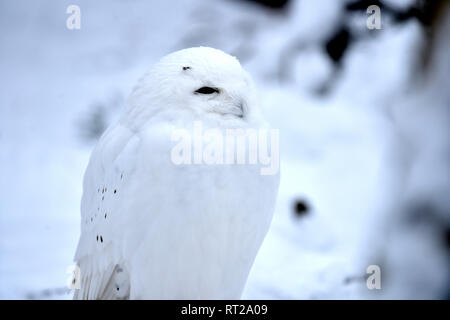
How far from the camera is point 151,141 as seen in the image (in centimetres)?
98

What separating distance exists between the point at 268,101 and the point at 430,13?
2.91 ft

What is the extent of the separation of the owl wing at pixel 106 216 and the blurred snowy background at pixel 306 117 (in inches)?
20.3

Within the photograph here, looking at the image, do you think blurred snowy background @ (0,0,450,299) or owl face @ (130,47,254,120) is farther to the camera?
blurred snowy background @ (0,0,450,299)

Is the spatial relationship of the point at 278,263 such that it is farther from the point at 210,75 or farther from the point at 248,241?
the point at 210,75

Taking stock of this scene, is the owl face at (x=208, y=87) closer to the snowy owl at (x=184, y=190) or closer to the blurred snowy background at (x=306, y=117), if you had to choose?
the snowy owl at (x=184, y=190)

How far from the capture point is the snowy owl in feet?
3.18

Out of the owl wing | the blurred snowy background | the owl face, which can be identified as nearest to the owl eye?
the owl face

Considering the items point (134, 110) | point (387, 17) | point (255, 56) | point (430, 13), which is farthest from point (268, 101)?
point (134, 110)

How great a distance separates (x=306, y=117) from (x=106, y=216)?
5.46 feet

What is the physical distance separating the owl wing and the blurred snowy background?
52cm

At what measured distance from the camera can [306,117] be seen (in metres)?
2.54

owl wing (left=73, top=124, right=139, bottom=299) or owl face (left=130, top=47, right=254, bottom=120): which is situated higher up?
owl face (left=130, top=47, right=254, bottom=120)

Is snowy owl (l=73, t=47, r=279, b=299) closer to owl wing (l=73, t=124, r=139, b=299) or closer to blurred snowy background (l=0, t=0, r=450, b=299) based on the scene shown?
owl wing (l=73, t=124, r=139, b=299)

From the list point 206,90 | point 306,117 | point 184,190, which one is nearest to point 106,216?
point 184,190
